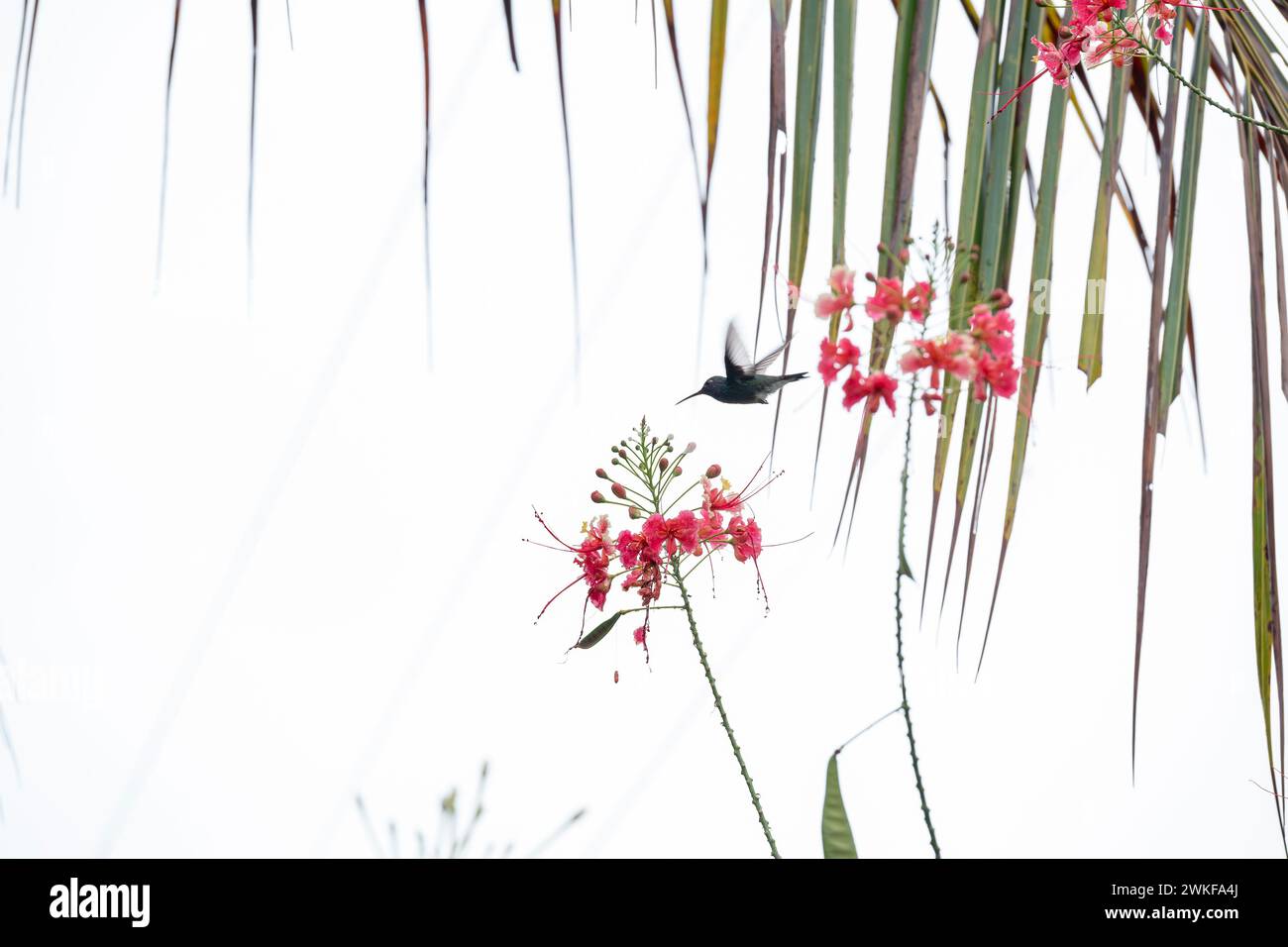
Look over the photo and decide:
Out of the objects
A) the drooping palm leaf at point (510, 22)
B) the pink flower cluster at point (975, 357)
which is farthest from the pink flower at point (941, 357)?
the drooping palm leaf at point (510, 22)

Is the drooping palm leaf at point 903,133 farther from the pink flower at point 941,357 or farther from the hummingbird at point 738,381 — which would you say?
the hummingbird at point 738,381

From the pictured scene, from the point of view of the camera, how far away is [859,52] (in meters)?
1.05

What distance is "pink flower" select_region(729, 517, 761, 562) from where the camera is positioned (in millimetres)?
468

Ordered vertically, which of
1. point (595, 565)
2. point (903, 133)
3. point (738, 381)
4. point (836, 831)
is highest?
point (903, 133)

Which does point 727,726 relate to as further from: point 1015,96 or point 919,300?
point 1015,96

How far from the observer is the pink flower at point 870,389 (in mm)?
372

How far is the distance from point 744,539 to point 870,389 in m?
0.13

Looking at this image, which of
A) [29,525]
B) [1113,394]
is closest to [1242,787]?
[1113,394]

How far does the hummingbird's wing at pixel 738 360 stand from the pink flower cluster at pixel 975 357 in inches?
7.6

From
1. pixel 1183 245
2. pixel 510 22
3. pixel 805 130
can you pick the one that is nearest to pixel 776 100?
pixel 805 130

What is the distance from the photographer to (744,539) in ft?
1.54

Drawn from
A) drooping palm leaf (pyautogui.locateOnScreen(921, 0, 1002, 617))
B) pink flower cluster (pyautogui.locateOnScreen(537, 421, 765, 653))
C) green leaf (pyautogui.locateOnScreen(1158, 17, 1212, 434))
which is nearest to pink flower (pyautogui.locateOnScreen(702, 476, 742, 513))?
pink flower cluster (pyautogui.locateOnScreen(537, 421, 765, 653))

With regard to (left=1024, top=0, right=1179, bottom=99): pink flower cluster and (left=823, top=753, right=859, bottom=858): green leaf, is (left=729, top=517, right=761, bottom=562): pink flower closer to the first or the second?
(left=823, top=753, right=859, bottom=858): green leaf

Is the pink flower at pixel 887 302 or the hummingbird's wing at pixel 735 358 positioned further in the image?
the hummingbird's wing at pixel 735 358
